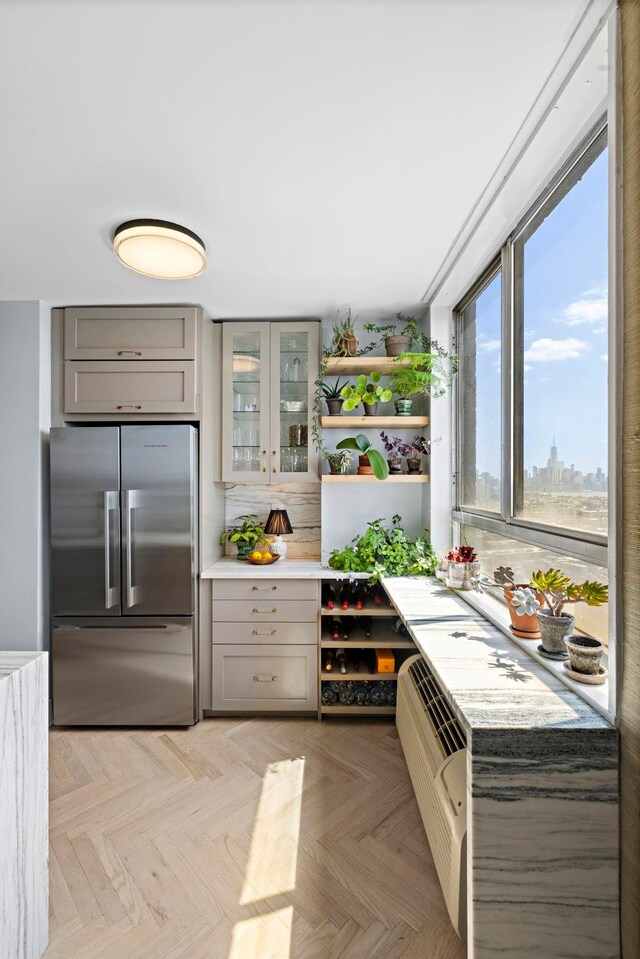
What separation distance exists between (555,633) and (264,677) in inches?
72.6

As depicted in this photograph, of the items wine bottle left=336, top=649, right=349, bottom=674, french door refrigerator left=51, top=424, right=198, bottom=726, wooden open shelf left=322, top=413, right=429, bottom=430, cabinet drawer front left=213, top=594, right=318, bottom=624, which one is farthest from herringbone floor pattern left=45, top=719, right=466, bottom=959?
wooden open shelf left=322, top=413, right=429, bottom=430

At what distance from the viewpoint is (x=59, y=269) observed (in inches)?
94.7

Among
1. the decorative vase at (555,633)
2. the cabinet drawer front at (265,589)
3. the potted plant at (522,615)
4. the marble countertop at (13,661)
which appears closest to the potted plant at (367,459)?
the cabinet drawer front at (265,589)

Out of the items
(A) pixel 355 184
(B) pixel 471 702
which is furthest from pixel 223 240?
(B) pixel 471 702

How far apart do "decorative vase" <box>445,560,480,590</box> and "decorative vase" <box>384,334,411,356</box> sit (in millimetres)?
1344

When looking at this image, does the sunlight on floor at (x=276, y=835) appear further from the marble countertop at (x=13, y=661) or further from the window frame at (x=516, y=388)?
the window frame at (x=516, y=388)

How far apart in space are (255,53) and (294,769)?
274 centimetres

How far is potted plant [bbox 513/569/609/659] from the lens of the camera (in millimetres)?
1366

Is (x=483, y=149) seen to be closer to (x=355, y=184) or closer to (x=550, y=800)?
(x=355, y=184)

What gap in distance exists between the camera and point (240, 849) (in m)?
1.84

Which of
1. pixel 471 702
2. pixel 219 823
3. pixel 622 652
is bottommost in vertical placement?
pixel 219 823

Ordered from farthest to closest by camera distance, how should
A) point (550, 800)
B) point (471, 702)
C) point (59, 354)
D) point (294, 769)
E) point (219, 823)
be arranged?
point (59, 354), point (294, 769), point (219, 823), point (471, 702), point (550, 800)

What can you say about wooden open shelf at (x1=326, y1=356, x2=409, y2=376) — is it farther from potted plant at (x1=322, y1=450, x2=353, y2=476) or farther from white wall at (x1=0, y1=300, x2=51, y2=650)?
white wall at (x1=0, y1=300, x2=51, y2=650)

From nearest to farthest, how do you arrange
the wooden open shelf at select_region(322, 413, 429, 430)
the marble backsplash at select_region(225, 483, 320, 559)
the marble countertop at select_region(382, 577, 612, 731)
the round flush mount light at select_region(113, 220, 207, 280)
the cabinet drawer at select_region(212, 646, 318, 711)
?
1. the marble countertop at select_region(382, 577, 612, 731)
2. the round flush mount light at select_region(113, 220, 207, 280)
3. the cabinet drawer at select_region(212, 646, 318, 711)
4. the wooden open shelf at select_region(322, 413, 429, 430)
5. the marble backsplash at select_region(225, 483, 320, 559)
